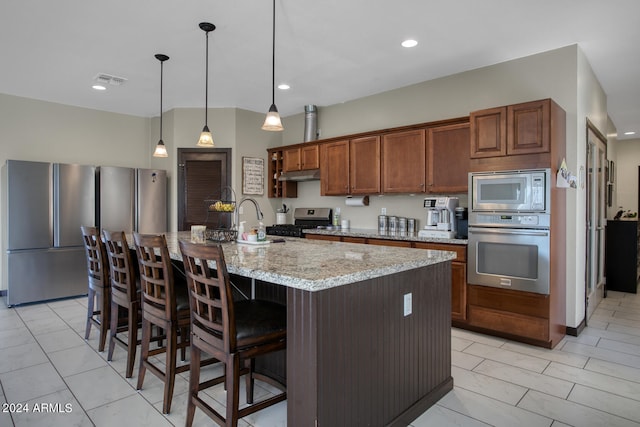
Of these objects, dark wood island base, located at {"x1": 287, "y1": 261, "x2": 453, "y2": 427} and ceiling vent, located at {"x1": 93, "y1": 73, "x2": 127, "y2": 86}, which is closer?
dark wood island base, located at {"x1": 287, "y1": 261, "x2": 453, "y2": 427}

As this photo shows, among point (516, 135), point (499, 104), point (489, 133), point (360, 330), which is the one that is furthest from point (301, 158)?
point (360, 330)

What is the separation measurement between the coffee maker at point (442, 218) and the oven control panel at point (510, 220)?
0.42m

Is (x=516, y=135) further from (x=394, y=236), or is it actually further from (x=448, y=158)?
(x=394, y=236)

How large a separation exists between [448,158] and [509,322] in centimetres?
181

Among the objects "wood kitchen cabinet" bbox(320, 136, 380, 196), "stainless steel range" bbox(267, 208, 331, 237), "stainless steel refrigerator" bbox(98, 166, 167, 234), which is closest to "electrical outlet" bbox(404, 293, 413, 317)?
"wood kitchen cabinet" bbox(320, 136, 380, 196)

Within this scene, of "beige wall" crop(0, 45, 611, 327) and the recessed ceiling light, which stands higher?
the recessed ceiling light

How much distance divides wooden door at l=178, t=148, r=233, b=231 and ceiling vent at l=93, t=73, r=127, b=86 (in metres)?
1.36

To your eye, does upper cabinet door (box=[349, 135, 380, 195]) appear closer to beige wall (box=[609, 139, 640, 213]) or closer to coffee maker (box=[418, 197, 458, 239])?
coffee maker (box=[418, 197, 458, 239])

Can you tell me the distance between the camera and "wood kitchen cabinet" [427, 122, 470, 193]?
4074mm

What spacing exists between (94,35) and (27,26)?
507 millimetres

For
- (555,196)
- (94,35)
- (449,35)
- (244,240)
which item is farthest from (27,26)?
(555,196)

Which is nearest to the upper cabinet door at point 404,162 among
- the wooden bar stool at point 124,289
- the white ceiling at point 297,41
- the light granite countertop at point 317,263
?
the white ceiling at point 297,41

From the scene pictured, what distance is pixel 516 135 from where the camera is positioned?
3.39 m

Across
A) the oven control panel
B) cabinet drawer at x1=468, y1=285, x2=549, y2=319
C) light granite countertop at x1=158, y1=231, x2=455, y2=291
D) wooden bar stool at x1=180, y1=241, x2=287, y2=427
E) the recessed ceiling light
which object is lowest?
cabinet drawer at x1=468, y1=285, x2=549, y2=319
